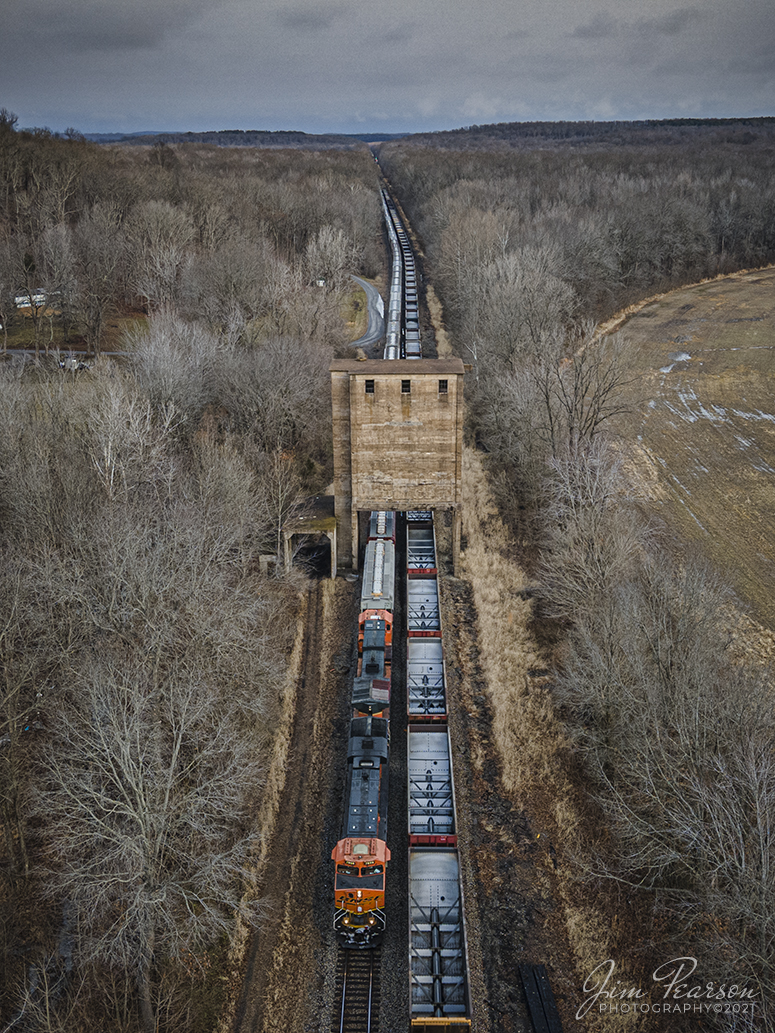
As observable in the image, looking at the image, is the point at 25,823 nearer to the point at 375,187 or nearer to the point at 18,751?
the point at 18,751

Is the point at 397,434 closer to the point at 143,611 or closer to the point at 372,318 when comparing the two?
the point at 143,611

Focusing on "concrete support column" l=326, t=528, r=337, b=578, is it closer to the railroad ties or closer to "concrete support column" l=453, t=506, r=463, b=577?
"concrete support column" l=453, t=506, r=463, b=577

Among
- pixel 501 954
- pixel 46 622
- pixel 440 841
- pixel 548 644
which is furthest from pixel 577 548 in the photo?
pixel 46 622

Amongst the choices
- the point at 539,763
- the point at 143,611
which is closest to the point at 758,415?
the point at 539,763

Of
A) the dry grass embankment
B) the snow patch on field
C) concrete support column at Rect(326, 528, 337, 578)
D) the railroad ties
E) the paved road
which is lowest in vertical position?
the railroad ties

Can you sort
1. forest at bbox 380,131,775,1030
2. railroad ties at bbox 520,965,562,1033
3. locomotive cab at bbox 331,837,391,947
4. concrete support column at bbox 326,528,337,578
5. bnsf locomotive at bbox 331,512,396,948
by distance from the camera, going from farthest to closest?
concrete support column at bbox 326,528,337,578 → bnsf locomotive at bbox 331,512,396,948 → locomotive cab at bbox 331,837,391,947 → railroad ties at bbox 520,965,562,1033 → forest at bbox 380,131,775,1030

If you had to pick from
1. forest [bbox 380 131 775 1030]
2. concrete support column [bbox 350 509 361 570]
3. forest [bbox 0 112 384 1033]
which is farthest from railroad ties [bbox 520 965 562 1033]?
concrete support column [bbox 350 509 361 570]
